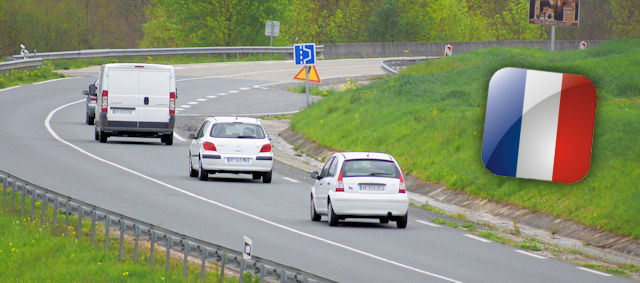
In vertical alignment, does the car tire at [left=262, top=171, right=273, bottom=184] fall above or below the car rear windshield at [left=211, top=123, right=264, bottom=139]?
below

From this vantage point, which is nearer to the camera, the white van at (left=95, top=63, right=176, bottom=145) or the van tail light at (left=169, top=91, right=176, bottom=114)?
the white van at (left=95, top=63, right=176, bottom=145)

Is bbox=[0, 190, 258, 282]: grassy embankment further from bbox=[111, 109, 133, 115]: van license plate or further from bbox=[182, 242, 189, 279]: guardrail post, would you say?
bbox=[111, 109, 133, 115]: van license plate

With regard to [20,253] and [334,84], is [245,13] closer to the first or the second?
[334,84]

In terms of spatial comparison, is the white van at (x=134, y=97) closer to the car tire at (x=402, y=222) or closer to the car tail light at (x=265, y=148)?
the car tail light at (x=265, y=148)

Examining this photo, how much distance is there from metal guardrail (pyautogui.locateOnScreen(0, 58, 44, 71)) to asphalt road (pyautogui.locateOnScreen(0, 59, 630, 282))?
1040 cm

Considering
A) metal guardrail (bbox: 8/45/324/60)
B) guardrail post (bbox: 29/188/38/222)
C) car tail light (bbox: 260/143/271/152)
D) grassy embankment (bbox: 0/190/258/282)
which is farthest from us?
metal guardrail (bbox: 8/45/324/60)

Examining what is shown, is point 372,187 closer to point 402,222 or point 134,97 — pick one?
point 402,222

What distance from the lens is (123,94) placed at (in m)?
30.7

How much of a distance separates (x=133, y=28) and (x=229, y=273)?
414ft

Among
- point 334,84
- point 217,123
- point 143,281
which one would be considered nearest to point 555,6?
point 334,84

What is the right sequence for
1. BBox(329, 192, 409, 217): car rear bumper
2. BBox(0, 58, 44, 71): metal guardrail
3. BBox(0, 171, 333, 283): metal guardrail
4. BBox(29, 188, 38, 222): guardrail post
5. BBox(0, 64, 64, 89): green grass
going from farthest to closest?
1. BBox(0, 58, 44, 71): metal guardrail
2. BBox(0, 64, 64, 89): green grass
3. BBox(329, 192, 409, 217): car rear bumper
4. BBox(29, 188, 38, 222): guardrail post
5. BBox(0, 171, 333, 283): metal guardrail

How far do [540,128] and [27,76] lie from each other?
49.9 meters

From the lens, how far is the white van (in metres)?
30.6

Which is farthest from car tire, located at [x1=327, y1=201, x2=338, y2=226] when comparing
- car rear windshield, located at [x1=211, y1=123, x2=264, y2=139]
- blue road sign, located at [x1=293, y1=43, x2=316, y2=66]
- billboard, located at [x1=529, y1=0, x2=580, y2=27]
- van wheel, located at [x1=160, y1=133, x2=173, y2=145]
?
billboard, located at [x1=529, y1=0, x2=580, y2=27]
